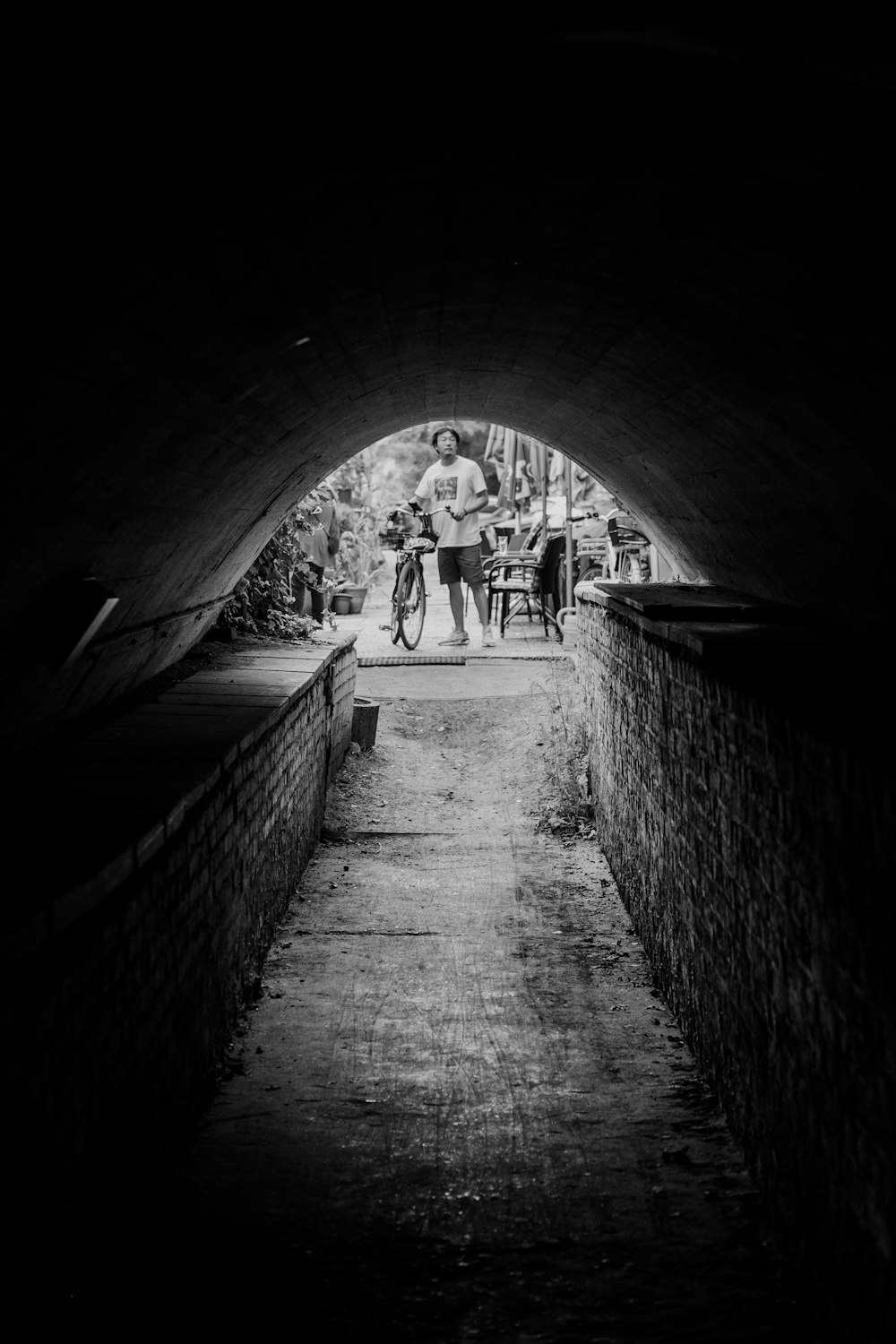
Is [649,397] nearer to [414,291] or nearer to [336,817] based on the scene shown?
[414,291]

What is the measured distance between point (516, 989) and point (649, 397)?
9.14 ft

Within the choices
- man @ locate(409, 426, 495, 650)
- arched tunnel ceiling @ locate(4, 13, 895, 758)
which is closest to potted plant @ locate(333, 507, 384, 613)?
man @ locate(409, 426, 495, 650)

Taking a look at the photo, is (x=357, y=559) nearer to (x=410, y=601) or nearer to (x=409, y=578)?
(x=410, y=601)

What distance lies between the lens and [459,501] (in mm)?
12445

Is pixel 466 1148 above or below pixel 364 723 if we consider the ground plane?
below

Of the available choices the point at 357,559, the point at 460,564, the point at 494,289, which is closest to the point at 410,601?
the point at 460,564

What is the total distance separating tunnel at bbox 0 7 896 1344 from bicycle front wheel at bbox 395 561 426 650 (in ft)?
23.8

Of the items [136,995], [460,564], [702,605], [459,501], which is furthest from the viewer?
[460,564]

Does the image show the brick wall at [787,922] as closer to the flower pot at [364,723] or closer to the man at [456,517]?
the flower pot at [364,723]

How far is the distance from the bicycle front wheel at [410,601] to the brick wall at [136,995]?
23.1ft

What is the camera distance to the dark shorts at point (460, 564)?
12555 millimetres

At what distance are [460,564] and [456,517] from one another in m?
0.53

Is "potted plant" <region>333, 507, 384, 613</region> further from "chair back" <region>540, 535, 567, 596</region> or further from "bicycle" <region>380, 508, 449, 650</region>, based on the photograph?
"chair back" <region>540, 535, 567, 596</region>

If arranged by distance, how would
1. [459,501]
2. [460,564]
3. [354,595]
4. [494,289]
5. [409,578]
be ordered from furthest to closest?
1. [354,595]
2. [409,578]
3. [460,564]
4. [459,501]
5. [494,289]
